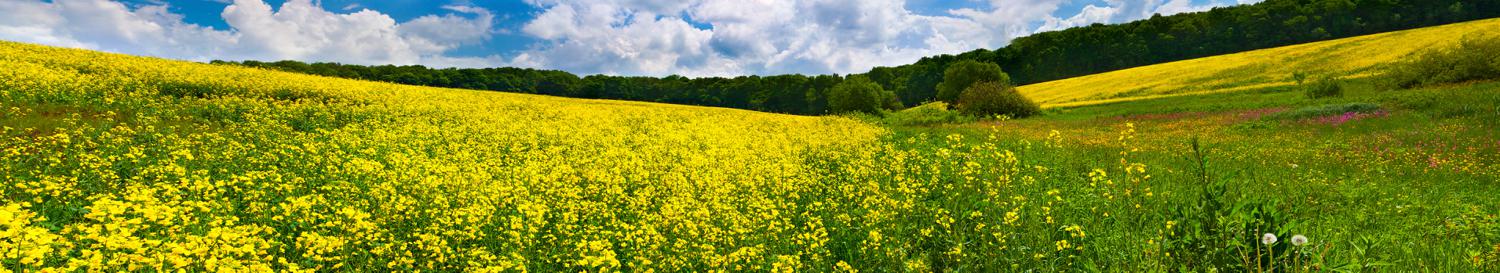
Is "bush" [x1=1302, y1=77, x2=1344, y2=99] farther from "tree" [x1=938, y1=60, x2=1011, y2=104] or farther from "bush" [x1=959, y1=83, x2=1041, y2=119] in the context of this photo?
"tree" [x1=938, y1=60, x2=1011, y2=104]

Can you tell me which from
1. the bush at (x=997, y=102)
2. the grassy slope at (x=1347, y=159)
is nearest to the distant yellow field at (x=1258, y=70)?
the grassy slope at (x=1347, y=159)

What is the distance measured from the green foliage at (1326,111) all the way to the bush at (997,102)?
15.6m

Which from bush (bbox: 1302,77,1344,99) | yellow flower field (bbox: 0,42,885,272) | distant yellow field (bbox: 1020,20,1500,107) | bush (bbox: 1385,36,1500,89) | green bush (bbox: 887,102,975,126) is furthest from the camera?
distant yellow field (bbox: 1020,20,1500,107)

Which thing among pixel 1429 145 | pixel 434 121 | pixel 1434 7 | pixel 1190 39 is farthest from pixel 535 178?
pixel 1434 7

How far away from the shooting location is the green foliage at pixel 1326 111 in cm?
2138

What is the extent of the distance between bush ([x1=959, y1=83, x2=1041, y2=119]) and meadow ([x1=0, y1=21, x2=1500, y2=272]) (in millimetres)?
15988

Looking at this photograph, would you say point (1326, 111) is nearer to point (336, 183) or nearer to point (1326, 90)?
point (1326, 90)

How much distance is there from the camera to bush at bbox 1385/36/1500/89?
87.0ft

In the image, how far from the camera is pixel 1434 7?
64.5m

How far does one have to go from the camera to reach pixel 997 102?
38656 millimetres

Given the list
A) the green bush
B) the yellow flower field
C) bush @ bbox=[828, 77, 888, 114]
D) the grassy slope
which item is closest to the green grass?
the grassy slope

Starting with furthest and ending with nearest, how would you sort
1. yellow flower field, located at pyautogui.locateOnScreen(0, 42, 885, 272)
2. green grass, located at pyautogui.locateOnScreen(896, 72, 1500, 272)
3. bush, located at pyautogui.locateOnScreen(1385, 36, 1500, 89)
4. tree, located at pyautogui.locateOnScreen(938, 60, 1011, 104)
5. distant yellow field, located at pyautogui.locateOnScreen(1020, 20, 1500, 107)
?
tree, located at pyautogui.locateOnScreen(938, 60, 1011, 104), distant yellow field, located at pyautogui.locateOnScreen(1020, 20, 1500, 107), bush, located at pyautogui.locateOnScreen(1385, 36, 1500, 89), yellow flower field, located at pyautogui.locateOnScreen(0, 42, 885, 272), green grass, located at pyautogui.locateOnScreen(896, 72, 1500, 272)

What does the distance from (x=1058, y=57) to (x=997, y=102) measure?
55.4 meters

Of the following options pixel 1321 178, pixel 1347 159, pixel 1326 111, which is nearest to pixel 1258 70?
pixel 1326 111
